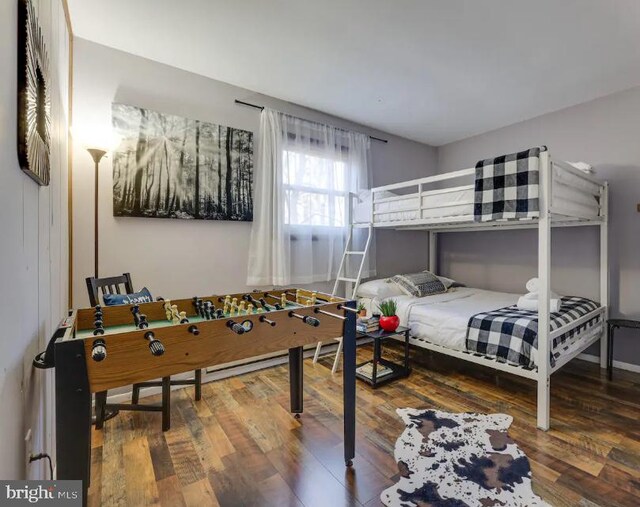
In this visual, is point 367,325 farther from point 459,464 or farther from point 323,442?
point 459,464

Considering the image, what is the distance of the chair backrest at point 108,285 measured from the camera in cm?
195

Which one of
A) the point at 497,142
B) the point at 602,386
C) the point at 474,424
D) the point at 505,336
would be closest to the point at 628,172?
the point at 497,142

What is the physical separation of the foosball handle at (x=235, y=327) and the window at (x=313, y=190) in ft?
6.17

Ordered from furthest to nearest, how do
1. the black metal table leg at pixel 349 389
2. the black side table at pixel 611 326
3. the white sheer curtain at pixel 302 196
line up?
the white sheer curtain at pixel 302 196 < the black side table at pixel 611 326 < the black metal table leg at pixel 349 389

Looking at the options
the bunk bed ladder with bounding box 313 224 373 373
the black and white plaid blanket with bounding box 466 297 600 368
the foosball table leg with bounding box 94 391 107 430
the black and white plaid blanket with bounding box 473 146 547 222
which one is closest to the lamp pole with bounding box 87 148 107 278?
the foosball table leg with bounding box 94 391 107 430

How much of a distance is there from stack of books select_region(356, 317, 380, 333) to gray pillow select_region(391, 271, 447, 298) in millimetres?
704

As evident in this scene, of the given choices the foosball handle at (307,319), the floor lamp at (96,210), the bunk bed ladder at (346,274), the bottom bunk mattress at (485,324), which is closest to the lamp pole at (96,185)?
the floor lamp at (96,210)

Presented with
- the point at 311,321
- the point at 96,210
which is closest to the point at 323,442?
the point at 311,321

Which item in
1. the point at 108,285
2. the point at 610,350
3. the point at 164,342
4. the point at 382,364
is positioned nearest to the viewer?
the point at 164,342

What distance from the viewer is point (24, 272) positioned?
1.05 metres

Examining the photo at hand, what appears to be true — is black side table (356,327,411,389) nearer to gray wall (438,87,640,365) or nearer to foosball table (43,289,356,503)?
foosball table (43,289,356,503)

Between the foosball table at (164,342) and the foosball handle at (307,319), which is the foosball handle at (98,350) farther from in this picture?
the foosball handle at (307,319)

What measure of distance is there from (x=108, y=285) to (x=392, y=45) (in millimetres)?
2539

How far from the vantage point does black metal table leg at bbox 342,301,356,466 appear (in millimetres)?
1613
